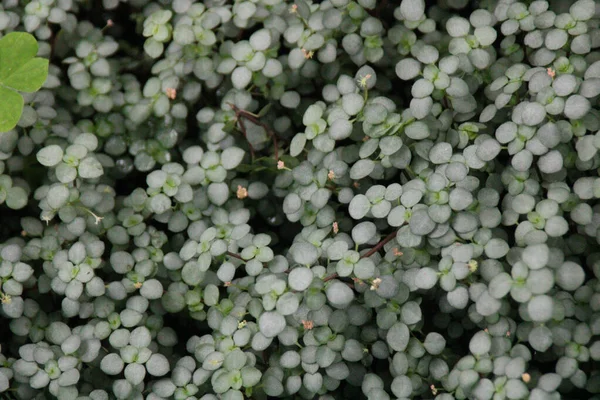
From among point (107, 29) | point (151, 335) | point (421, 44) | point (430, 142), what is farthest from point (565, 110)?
point (107, 29)

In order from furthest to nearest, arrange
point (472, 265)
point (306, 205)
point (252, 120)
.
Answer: point (252, 120)
point (306, 205)
point (472, 265)

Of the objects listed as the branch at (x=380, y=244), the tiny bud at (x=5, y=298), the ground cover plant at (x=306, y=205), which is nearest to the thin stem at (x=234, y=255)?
the ground cover plant at (x=306, y=205)

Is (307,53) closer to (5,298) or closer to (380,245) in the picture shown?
(380,245)

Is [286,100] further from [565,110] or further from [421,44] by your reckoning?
[565,110]

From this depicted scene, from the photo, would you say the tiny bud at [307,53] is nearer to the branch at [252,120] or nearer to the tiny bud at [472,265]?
the branch at [252,120]

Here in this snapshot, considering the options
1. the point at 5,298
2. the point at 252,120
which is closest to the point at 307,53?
the point at 252,120

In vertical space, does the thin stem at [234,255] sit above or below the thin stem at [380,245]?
below

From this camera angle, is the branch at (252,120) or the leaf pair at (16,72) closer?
the leaf pair at (16,72)
